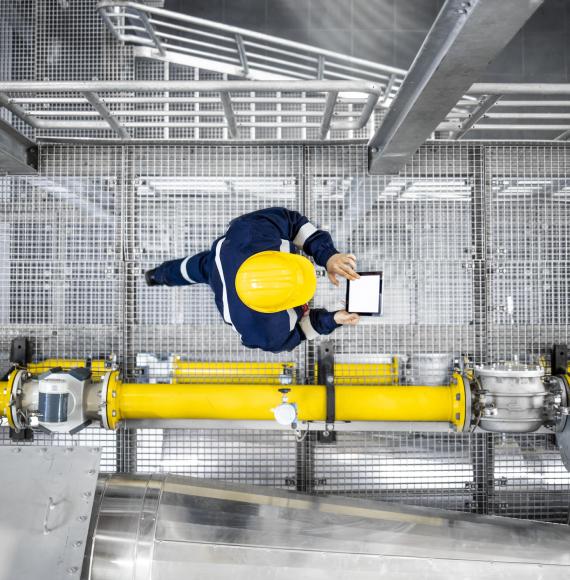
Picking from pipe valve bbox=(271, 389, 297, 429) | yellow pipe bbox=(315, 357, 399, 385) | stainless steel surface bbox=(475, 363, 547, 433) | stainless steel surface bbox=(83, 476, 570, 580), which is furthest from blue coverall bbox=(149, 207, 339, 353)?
stainless steel surface bbox=(475, 363, 547, 433)

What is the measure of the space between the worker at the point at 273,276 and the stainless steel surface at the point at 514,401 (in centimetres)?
117

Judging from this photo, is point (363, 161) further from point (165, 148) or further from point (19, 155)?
point (19, 155)

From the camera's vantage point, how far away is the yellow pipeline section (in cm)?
292

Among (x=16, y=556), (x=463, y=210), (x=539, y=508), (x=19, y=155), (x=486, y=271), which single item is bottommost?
(x=539, y=508)

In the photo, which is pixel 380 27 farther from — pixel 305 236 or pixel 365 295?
pixel 365 295

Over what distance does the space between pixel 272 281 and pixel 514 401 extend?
1.80 m

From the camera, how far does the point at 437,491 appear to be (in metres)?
3.50

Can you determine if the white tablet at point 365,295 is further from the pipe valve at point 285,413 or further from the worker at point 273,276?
the pipe valve at point 285,413

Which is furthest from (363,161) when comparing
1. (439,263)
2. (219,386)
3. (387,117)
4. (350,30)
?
(350,30)

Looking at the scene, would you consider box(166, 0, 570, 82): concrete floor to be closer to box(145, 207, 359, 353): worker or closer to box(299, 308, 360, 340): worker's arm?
box(145, 207, 359, 353): worker

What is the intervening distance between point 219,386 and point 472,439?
1998 mm

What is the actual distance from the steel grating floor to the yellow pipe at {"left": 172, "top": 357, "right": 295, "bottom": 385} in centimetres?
6

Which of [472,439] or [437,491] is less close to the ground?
[472,439]

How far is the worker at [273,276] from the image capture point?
2.24 m
